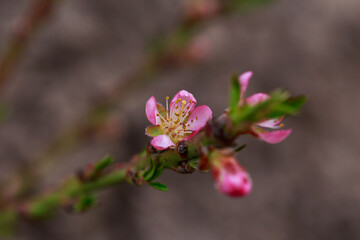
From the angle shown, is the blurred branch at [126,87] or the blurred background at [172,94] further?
the blurred background at [172,94]

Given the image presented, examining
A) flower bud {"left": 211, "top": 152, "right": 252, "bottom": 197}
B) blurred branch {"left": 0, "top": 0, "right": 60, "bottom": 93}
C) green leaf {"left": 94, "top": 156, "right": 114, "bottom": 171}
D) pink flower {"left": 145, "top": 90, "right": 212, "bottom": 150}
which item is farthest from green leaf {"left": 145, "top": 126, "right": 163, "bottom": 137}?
blurred branch {"left": 0, "top": 0, "right": 60, "bottom": 93}

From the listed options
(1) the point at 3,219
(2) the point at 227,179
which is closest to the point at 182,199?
(1) the point at 3,219

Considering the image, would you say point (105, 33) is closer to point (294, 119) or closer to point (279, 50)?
point (279, 50)

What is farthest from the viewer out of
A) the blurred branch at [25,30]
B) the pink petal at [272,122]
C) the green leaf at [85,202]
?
the blurred branch at [25,30]

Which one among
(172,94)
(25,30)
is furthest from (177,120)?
(172,94)

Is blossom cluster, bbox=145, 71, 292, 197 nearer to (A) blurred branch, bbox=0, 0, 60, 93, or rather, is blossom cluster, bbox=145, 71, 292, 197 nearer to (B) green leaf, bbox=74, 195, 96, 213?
(B) green leaf, bbox=74, 195, 96, 213

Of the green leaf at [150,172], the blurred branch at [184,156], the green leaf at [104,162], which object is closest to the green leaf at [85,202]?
the blurred branch at [184,156]

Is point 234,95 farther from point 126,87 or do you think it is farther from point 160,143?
point 126,87

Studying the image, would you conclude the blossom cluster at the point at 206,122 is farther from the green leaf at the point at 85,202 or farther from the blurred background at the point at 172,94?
the blurred background at the point at 172,94
